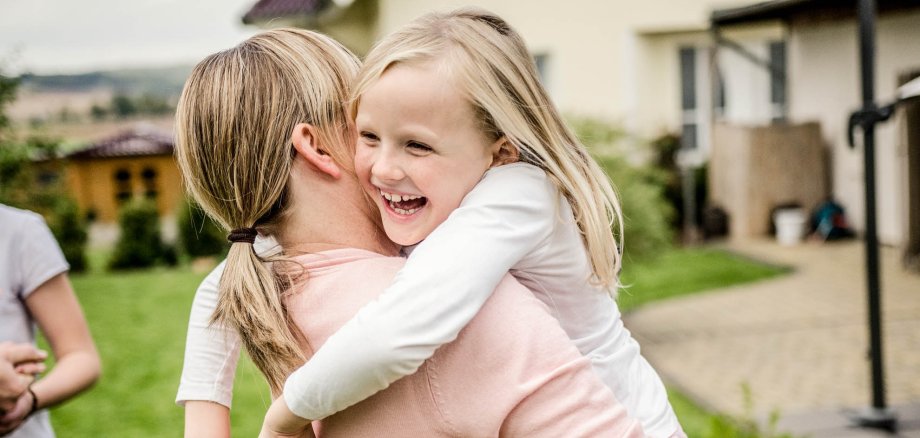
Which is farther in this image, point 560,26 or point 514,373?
point 560,26

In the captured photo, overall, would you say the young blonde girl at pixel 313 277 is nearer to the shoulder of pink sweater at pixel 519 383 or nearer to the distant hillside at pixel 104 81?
the shoulder of pink sweater at pixel 519 383

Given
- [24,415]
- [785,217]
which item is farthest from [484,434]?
[785,217]

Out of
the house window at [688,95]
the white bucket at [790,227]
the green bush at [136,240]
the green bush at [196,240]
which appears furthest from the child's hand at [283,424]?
the house window at [688,95]

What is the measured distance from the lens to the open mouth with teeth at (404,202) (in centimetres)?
164

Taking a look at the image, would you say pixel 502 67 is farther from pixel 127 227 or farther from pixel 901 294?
pixel 127 227

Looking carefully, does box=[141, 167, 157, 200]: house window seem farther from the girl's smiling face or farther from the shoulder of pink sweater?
the shoulder of pink sweater

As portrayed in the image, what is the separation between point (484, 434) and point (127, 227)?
17883mm

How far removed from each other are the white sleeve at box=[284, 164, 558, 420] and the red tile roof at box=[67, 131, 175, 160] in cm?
2536

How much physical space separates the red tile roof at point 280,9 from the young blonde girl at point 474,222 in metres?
17.6

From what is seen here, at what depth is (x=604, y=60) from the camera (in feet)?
59.6

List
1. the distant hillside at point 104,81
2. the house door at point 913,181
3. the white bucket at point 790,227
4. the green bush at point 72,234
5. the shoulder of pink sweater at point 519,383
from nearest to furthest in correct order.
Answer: the shoulder of pink sweater at point 519,383 → the distant hillside at point 104,81 → the house door at point 913,181 → the white bucket at point 790,227 → the green bush at point 72,234

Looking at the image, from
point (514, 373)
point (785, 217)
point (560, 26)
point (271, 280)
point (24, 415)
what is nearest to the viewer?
point (514, 373)

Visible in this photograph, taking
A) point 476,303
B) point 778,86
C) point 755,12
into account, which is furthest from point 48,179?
point 778,86

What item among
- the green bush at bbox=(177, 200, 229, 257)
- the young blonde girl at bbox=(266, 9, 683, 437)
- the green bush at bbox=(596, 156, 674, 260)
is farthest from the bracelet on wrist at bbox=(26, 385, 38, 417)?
the green bush at bbox=(177, 200, 229, 257)
